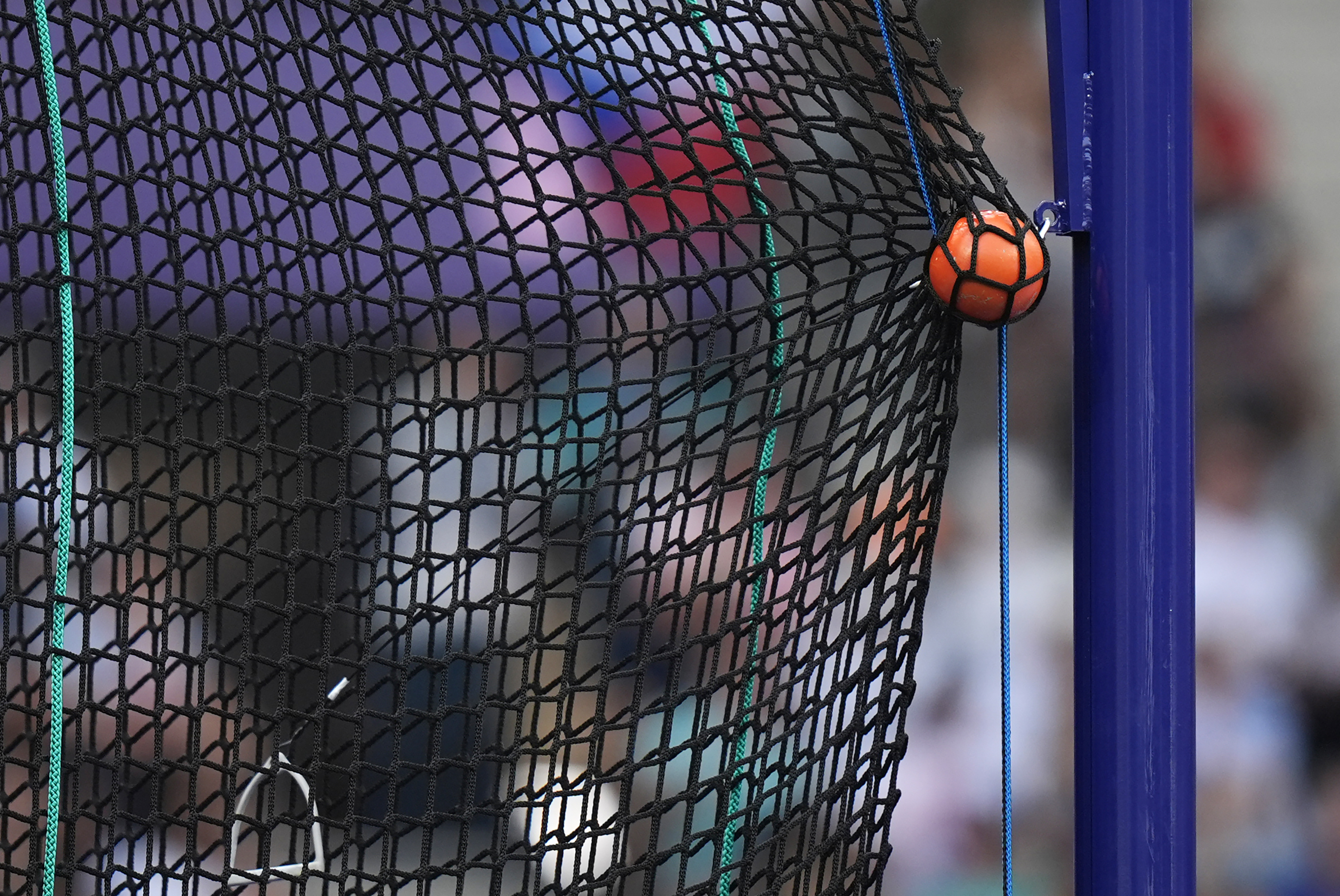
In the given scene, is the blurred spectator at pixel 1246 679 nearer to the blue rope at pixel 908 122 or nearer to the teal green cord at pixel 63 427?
→ the blue rope at pixel 908 122

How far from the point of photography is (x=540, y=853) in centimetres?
63

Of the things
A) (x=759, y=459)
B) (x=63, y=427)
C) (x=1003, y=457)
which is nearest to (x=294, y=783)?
(x=63, y=427)

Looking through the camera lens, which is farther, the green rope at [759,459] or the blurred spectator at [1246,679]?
the blurred spectator at [1246,679]

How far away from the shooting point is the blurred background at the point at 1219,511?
5.02 ft

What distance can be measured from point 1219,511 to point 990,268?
45.2 inches

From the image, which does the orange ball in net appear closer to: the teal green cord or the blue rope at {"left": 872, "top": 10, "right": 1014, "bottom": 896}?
the blue rope at {"left": 872, "top": 10, "right": 1014, "bottom": 896}

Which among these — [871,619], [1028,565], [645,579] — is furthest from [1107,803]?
[1028,565]

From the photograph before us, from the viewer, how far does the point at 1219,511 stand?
1556 mm

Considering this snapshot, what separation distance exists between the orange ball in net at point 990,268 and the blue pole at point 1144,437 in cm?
4

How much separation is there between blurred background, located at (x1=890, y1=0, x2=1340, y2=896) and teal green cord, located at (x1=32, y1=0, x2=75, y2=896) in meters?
1.16

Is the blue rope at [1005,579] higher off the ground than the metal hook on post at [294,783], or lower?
higher

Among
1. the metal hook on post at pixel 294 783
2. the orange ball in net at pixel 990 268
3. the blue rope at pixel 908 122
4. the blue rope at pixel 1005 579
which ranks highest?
the blue rope at pixel 908 122

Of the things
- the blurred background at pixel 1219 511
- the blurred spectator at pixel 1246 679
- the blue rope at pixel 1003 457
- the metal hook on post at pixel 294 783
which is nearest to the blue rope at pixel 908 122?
the blue rope at pixel 1003 457

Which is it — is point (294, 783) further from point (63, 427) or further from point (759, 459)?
point (759, 459)
